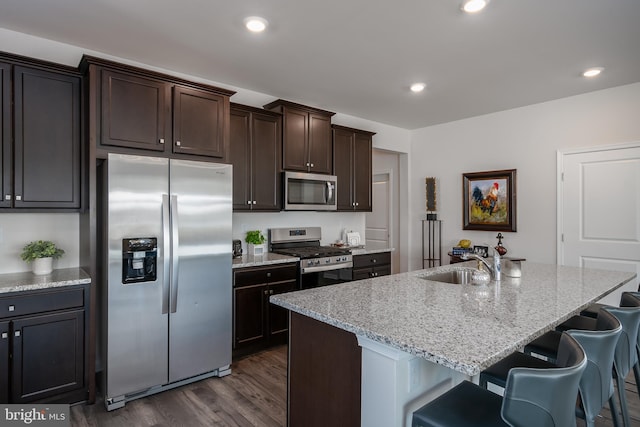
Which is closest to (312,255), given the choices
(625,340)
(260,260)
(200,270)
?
(260,260)

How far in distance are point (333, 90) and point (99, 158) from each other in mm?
2400

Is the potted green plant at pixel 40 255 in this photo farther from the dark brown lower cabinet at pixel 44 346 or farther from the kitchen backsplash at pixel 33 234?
the dark brown lower cabinet at pixel 44 346

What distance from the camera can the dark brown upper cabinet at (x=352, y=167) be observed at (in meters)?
4.51

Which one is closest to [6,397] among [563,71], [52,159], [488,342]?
[52,159]

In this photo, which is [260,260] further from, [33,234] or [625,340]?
[625,340]

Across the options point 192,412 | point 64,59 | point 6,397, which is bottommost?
point 192,412

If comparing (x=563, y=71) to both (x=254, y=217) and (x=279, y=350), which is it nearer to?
(x=254, y=217)

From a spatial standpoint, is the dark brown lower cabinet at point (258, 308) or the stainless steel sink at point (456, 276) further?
the dark brown lower cabinet at point (258, 308)

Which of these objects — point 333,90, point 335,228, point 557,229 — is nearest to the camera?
point 333,90

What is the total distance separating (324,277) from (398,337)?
2667 millimetres

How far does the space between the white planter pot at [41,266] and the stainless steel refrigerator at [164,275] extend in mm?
483

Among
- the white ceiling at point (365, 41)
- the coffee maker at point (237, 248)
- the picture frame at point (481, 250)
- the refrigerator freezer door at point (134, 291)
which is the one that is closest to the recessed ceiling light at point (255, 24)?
the white ceiling at point (365, 41)

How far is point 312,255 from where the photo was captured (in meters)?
3.81

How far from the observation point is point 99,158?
256 cm
